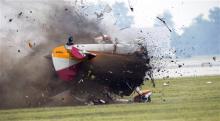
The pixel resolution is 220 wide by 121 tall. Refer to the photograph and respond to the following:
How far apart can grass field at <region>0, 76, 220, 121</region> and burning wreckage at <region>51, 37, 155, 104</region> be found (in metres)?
1.05

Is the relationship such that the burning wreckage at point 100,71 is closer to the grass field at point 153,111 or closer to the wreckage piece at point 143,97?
the wreckage piece at point 143,97

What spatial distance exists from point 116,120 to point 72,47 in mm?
5180

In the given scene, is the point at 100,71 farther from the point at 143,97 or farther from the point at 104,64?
the point at 143,97

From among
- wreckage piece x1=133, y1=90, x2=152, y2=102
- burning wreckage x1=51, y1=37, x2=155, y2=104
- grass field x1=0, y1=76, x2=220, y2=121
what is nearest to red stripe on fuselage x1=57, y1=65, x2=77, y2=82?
burning wreckage x1=51, y1=37, x2=155, y2=104

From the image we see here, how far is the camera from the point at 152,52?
74.0ft

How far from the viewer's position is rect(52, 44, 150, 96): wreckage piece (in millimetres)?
22047

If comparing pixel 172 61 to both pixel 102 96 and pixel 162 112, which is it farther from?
pixel 162 112

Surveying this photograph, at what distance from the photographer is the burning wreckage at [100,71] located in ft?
72.4

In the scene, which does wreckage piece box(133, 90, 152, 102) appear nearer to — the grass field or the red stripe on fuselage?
the grass field

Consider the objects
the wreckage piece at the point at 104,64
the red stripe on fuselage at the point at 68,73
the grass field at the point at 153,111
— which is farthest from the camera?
the red stripe on fuselage at the point at 68,73

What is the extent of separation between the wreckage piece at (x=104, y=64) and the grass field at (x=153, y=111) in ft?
3.91

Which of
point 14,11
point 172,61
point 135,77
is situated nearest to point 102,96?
point 135,77

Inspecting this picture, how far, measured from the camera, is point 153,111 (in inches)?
757

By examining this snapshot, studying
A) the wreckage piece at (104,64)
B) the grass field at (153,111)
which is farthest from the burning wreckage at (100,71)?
the grass field at (153,111)
